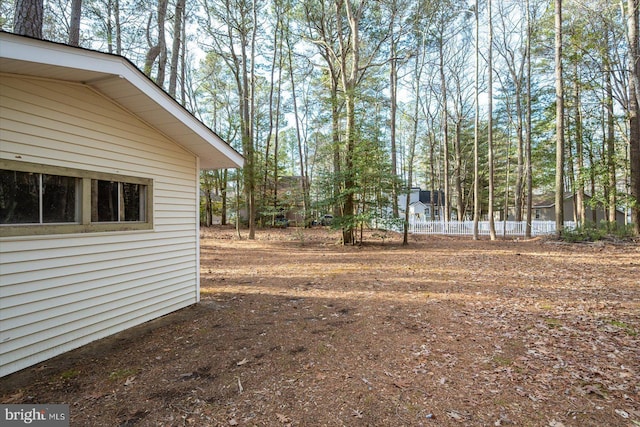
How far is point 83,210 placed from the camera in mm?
3203

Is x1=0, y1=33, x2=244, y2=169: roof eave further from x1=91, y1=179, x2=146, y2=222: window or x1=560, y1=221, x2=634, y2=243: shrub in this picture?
x1=560, y1=221, x2=634, y2=243: shrub

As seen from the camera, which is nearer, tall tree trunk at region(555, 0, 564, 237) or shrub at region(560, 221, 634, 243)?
shrub at region(560, 221, 634, 243)

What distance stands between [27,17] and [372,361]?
630cm

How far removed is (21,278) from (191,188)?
2.47m

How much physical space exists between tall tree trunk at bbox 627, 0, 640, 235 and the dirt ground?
22.7 ft

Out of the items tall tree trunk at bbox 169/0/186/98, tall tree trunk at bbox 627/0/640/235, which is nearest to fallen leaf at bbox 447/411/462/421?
tall tree trunk at bbox 169/0/186/98

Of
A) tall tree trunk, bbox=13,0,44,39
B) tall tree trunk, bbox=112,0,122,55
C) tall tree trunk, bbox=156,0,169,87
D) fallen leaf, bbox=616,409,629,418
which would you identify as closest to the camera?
fallen leaf, bbox=616,409,629,418

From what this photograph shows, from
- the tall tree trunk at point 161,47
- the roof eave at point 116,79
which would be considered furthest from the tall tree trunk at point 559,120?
the tall tree trunk at point 161,47

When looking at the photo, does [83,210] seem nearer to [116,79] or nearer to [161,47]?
[116,79]

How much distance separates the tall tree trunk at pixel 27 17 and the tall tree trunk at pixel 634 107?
49.5 feet

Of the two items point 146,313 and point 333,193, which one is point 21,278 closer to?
point 146,313

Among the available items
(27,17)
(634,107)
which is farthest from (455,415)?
(634,107)

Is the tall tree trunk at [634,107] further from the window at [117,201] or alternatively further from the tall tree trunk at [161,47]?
the window at [117,201]

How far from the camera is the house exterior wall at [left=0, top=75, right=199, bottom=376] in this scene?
2648 millimetres
